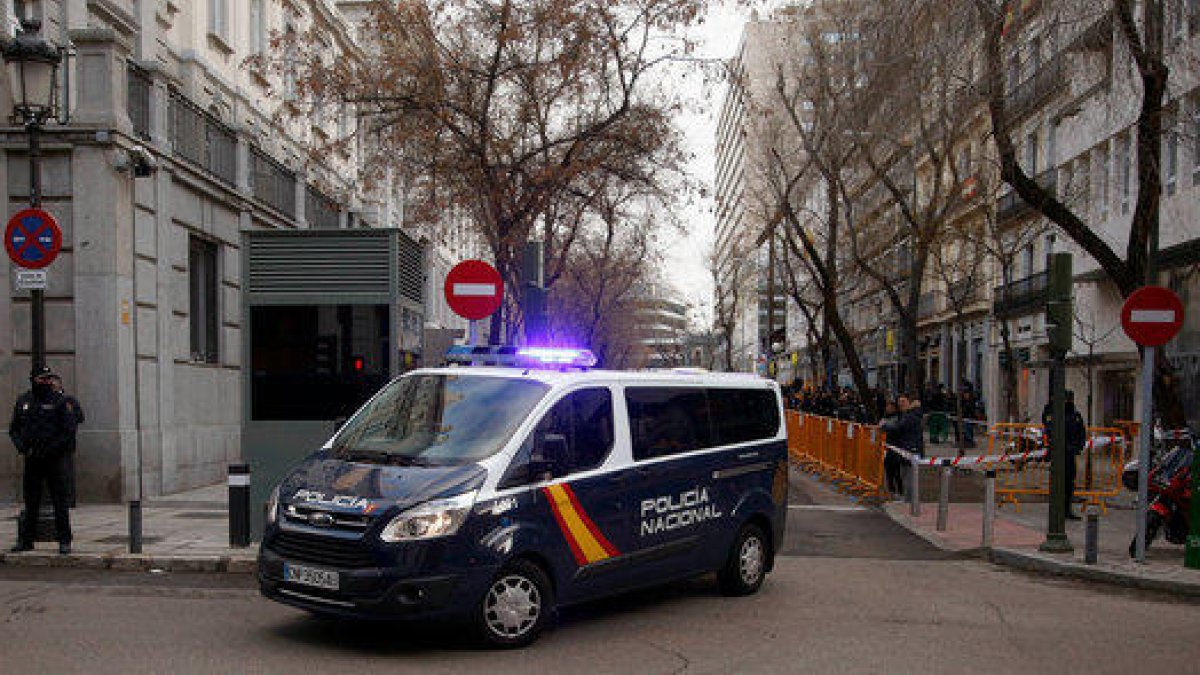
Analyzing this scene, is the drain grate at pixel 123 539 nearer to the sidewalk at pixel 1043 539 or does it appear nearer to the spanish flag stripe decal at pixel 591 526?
the spanish flag stripe decal at pixel 591 526

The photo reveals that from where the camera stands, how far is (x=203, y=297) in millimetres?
17969

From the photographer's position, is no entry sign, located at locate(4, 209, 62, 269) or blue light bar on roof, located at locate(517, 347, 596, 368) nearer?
blue light bar on roof, located at locate(517, 347, 596, 368)

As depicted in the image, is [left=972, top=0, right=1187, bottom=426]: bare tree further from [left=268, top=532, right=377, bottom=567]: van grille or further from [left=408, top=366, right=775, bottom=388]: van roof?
[left=268, top=532, right=377, bottom=567]: van grille

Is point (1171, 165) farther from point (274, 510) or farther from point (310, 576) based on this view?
point (310, 576)

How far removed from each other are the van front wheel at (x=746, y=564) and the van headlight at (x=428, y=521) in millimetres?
3203

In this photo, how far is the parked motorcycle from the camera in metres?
10.9

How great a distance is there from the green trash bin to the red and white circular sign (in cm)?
2353

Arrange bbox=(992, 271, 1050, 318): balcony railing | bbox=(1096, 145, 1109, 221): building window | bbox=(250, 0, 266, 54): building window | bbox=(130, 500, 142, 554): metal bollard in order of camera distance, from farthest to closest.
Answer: bbox=(992, 271, 1050, 318): balcony railing, bbox=(1096, 145, 1109, 221): building window, bbox=(250, 0, 266, 54): building window, bbox=(130, 500, 142, 554): metal bollard

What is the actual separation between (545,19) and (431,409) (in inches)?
399

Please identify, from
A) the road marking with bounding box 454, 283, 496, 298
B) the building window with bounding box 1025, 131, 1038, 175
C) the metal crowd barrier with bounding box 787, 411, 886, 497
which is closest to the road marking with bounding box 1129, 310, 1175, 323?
the metal crowd barrier with bounding box 787, 411, 886, 497

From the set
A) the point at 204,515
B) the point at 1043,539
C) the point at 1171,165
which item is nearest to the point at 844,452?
the point at 1043,539

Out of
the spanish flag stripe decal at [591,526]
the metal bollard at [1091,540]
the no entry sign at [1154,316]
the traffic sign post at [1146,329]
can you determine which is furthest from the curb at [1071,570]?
the spanish flag stripe decal at [591,526]

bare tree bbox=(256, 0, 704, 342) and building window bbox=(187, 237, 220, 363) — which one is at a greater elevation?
bare tree bbox=(256, 0, 704, 342)

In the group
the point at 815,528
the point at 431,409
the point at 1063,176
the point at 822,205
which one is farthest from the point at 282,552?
the point at 822,205
